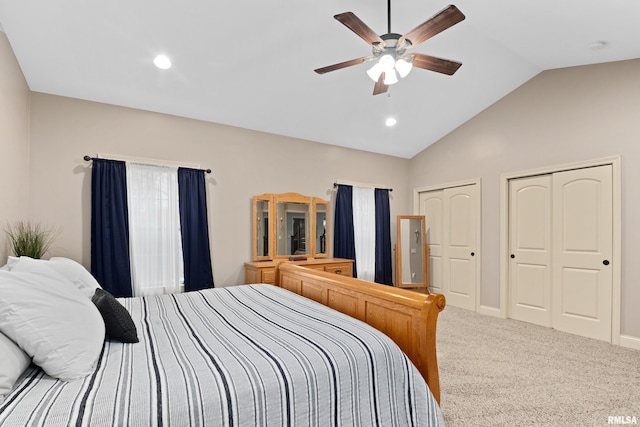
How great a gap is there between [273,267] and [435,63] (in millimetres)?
2752

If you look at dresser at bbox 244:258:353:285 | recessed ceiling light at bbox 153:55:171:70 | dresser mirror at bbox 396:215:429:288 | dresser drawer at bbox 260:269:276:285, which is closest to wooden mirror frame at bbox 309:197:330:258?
dresser at bbox 244:258:353:285

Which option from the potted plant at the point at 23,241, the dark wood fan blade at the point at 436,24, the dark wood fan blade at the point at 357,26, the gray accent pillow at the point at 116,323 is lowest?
the gray accent pillow at the point at 116,323

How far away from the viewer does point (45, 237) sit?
298 centimetres

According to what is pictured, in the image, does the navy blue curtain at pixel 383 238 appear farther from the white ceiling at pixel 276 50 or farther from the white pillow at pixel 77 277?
the white pillow at pixel 77 277

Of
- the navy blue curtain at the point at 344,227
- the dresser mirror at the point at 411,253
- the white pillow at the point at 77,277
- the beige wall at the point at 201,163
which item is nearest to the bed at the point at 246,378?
the white pillow at the point at 77,277

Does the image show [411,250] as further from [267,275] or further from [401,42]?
[401,42]

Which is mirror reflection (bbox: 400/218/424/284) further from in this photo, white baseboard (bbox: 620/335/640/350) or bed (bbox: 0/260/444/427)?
bed (bbox: 0/260/444/427)

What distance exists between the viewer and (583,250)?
3523mm

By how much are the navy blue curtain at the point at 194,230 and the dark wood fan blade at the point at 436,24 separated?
2641mm

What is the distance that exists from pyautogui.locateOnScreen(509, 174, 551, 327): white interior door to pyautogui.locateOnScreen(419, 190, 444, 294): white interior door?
1.07 m

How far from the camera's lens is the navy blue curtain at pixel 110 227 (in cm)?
313

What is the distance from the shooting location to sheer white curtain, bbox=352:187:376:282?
196 inches

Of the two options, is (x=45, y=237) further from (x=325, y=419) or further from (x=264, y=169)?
(x=325, y=419)

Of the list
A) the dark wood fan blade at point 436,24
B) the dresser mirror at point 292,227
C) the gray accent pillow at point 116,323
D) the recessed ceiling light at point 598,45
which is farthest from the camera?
the dresser mirror at point 292,227
